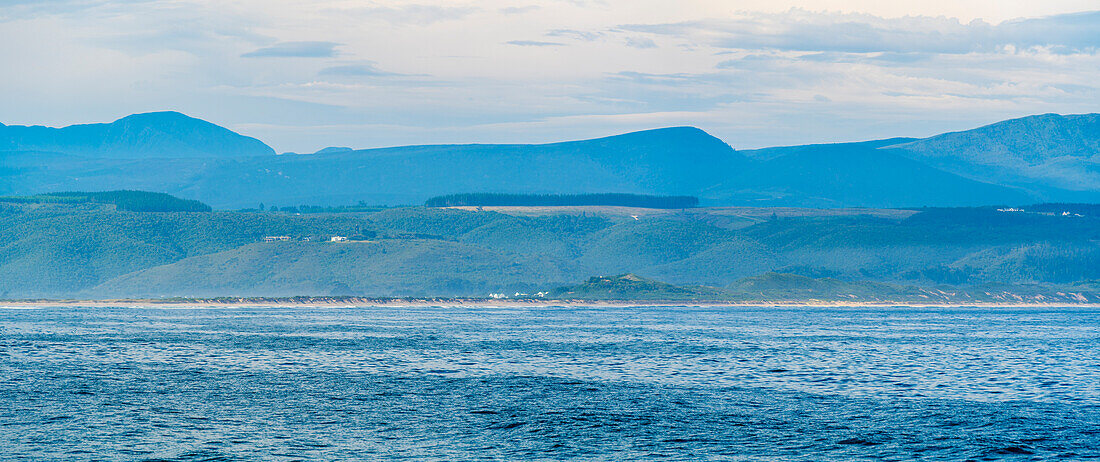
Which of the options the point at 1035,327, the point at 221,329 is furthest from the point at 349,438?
the point at 1035,327

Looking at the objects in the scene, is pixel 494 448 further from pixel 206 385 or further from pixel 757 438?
pixel 206 385

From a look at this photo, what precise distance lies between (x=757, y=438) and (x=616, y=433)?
6.44 m

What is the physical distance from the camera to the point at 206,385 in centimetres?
7538

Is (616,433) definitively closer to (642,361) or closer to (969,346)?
(642,361)

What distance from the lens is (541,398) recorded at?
2773 inches

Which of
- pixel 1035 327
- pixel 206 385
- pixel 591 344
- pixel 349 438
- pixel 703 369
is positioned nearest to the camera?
pixel 349 438

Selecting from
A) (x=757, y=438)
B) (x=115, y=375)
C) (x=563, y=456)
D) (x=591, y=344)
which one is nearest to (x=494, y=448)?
(x=563, y=456)

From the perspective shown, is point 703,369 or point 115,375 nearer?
point 115,375

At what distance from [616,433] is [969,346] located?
74.2m

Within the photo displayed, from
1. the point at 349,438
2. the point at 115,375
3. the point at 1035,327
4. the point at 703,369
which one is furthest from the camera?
the point at 1035,327

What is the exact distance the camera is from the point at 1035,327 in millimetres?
170375

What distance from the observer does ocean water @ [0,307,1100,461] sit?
2069 inches

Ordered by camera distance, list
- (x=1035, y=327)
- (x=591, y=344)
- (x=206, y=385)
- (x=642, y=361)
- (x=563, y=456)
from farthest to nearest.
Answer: (x=1035, y=327) < (x=591, y=344) < (x=642, y=361) < (x=206, y=385) < (x=563, y=456)

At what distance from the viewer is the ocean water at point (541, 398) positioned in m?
52.6
